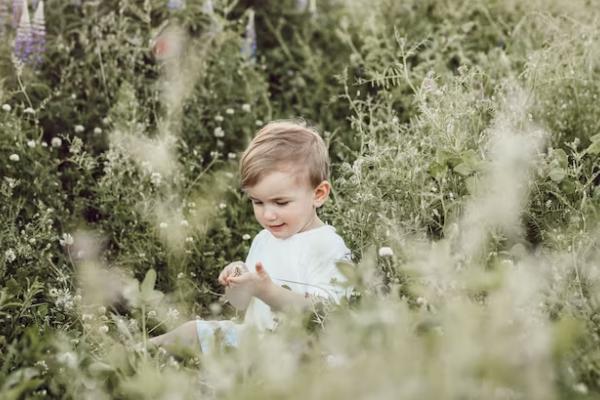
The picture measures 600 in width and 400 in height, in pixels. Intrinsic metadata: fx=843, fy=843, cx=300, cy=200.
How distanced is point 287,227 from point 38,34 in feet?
7.94

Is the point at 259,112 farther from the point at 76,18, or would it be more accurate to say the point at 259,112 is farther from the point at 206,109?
the point at 76,18

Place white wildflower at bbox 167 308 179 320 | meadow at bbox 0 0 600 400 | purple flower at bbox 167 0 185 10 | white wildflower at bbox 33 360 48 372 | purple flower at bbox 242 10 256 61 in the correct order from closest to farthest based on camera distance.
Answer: meadow at bbox 0 0 600 400 → white wildflower at bbox 33 360 48 372 → white wildflower at bbox 167 308 179 320 → purple flower at bbox 167 0 185 10 → purple flower at bbox 242 10 256 61

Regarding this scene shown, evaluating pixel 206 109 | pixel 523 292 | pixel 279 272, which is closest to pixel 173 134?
pixel 206 109

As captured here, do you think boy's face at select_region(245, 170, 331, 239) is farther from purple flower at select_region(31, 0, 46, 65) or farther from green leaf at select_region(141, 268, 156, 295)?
purple flower at select_region(31, 0, 46, 65)

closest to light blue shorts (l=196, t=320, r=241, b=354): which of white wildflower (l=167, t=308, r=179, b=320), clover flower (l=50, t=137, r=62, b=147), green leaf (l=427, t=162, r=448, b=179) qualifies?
white wildflower (l=167, t=308, r=179, b=320)

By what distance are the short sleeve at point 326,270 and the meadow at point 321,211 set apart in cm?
8

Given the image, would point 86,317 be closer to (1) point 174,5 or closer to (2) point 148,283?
(2) point 148,283

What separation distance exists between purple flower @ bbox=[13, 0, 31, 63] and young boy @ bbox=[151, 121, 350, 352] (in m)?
2.12

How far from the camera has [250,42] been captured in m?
5.12

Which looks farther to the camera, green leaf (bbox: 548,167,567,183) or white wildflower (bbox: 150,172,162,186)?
white wildflower (bbox: 150,172,162,186)

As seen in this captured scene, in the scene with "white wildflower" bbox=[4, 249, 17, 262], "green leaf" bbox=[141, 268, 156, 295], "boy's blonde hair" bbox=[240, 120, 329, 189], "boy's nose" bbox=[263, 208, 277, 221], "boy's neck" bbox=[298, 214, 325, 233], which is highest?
"green leaf" bbox=[141, 268, 156, 295]

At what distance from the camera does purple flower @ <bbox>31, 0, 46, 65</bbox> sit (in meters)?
4.63

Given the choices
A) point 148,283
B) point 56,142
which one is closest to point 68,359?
point 148,283

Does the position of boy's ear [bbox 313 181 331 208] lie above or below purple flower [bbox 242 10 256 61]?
above
